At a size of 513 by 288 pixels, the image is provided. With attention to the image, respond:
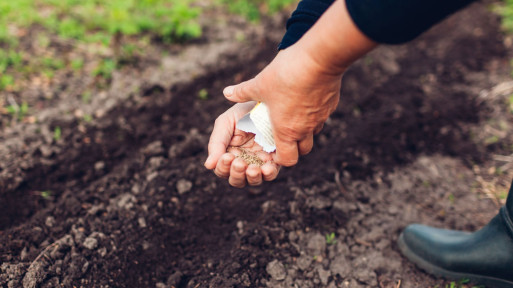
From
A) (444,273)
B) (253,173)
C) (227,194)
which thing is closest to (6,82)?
(227,194)

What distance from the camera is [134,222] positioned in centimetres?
167

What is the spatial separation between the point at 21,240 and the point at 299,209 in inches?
50.8

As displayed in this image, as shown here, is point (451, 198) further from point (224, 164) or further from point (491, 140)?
point (224, 164)

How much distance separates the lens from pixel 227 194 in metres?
1.87

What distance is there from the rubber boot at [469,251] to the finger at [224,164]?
95cm

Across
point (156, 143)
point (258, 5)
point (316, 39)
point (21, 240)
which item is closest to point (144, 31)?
point (258, 5)

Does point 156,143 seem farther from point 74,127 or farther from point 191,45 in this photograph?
point 191,45

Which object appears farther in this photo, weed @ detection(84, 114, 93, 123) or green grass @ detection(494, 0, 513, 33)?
green grass @ detection(494, 0, 513, 33)

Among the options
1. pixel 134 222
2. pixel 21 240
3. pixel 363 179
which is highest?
pixel 21 240

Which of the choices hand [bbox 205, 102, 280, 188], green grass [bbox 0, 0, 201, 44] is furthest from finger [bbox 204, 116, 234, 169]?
green grass [bbox 0, 0, 201, 44]

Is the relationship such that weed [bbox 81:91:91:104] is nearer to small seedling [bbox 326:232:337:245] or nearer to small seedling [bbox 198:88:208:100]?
small seedling [bbox 198:88:208:100]

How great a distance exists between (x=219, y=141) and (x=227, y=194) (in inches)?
20.8

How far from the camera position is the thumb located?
4.04 feet

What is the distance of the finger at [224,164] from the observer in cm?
130
